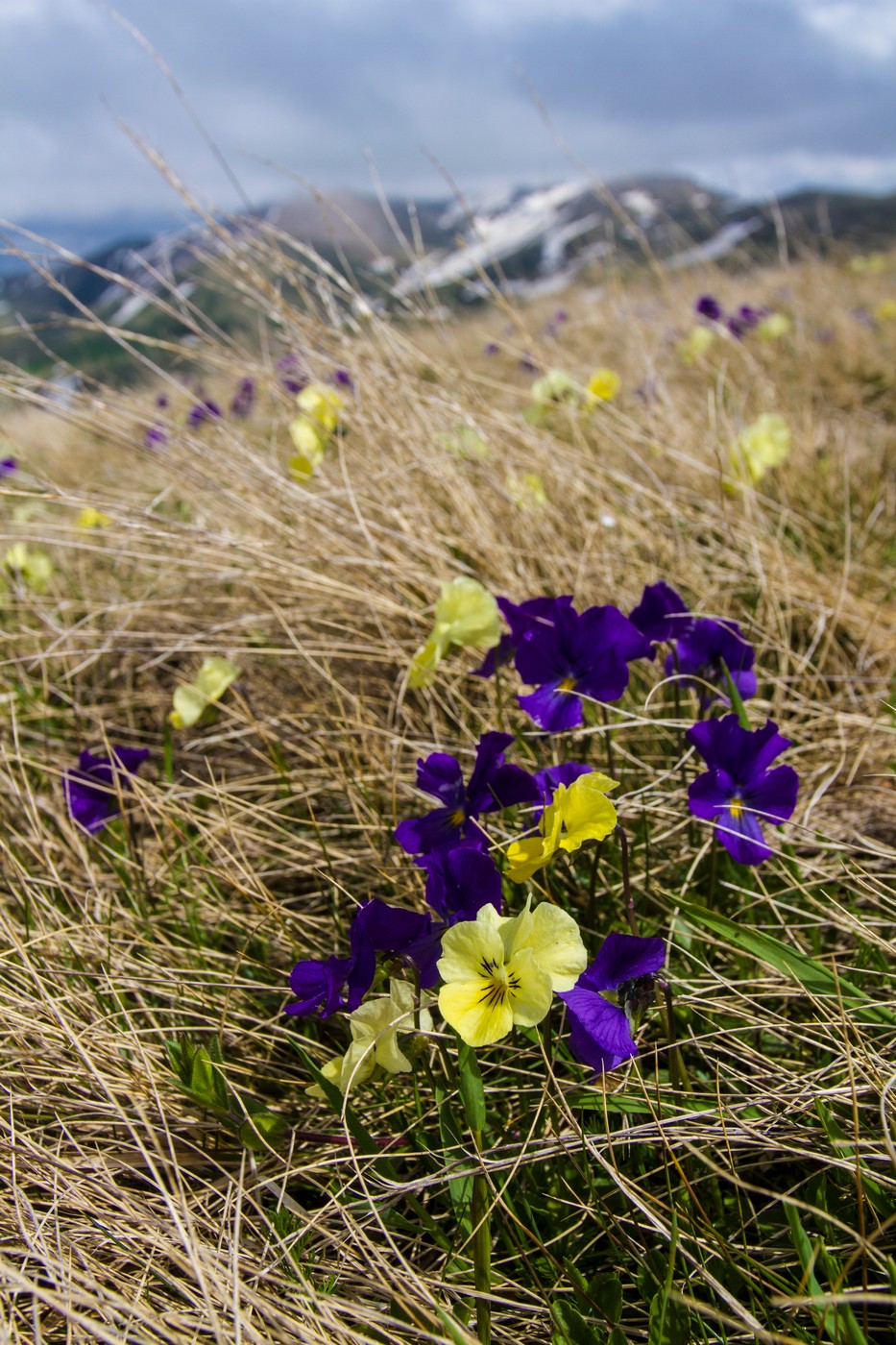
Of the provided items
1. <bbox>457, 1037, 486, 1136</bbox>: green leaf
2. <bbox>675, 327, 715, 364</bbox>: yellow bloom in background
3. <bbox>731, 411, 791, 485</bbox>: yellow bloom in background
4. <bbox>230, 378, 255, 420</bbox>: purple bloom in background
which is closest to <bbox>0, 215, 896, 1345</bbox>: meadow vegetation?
<bbox>457, 1037, 486, 1136</bbox>: green leaf

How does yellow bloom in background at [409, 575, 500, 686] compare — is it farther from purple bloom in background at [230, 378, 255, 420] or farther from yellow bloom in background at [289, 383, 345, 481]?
purple bloom in background at [230, 378, 255, 420]

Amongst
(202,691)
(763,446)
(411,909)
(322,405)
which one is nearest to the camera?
(411,909)

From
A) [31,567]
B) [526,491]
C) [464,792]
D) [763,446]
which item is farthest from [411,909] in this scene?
[31,567]

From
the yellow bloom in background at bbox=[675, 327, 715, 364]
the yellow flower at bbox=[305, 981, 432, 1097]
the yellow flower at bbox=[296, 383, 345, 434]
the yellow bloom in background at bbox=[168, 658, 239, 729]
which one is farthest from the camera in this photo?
the yellow bloom in background at bbox=[675, 327, 715, 364]

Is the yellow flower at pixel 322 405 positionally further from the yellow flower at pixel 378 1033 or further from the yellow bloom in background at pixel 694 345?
the yellow bloom in background at pixel 694 345

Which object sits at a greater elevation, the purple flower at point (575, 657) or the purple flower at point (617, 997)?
the purple flower at point (575, 657)

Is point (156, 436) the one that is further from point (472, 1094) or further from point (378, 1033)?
point (472, 1094)

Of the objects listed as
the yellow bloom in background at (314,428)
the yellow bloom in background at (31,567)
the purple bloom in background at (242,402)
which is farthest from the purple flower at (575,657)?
the purple bloom in background at (242,402)
